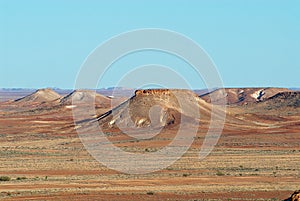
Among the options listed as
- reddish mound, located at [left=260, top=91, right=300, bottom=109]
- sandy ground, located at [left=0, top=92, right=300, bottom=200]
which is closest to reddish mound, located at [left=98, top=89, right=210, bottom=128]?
sandy ground, located at [left=0, top=92, right=300, bottom=200]

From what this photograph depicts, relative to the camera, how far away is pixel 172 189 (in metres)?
45.8

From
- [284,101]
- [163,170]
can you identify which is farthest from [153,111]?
[284,101]

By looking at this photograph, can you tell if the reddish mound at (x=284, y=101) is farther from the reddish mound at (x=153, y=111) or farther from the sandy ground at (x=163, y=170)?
the sandy ground at (x=163, y=170)

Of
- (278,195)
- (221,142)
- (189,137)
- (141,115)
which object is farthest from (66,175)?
(141,115)

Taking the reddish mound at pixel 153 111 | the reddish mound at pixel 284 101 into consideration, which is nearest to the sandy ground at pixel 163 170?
the reddish mound at pixel 153 111

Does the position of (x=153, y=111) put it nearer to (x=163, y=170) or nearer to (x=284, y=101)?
(x=163, y=170)

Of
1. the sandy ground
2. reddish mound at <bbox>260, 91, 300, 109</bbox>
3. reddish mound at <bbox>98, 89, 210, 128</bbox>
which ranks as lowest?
the sandy ground

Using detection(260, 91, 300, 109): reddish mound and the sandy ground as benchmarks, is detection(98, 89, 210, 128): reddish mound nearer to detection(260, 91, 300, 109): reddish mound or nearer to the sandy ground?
the sandy ground

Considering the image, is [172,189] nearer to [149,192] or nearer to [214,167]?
[149,192]

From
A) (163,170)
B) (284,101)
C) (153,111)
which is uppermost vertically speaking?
(284,101)

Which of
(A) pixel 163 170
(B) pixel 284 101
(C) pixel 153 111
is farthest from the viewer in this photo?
(B) pixel 284 101

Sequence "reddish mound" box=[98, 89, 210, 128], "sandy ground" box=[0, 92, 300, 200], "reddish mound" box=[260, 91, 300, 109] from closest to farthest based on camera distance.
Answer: "sandy ground" box=[0, 92, 300, 200], "reddish mound" box=[98, 89, 210, 128], "reddish mound" box=[260, 91, 300, 109]

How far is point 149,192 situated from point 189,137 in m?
54.0

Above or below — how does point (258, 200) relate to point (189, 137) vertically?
below
